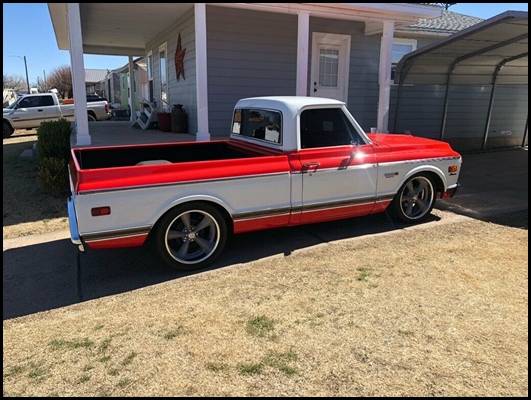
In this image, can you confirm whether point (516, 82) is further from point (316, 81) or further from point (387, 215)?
point (387, 215)

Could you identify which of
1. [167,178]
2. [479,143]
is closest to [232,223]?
[167,178]

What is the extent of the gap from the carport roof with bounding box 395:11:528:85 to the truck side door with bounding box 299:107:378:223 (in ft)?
17.4

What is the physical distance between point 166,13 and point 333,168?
23.0ft

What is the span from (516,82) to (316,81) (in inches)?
292

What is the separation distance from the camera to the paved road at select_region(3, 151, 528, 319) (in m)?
4.07

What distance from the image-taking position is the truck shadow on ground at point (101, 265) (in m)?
4.03

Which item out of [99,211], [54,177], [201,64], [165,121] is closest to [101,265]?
[99,211]

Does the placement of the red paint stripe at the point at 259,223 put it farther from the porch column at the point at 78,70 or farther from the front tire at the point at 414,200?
the porch column at the point at 78,70

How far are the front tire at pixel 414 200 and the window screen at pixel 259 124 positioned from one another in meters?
1.85

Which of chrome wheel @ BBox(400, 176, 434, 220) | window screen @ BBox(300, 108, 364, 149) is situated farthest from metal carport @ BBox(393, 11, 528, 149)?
window screen @ BBox(300, 108, 364, 149)

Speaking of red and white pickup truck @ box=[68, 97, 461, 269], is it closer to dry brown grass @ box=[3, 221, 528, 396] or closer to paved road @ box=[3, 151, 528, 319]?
paved road @ box=[3, 151, 528, 319]

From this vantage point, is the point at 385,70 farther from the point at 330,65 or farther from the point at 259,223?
the point at 259,223

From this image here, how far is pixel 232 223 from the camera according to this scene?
455cm

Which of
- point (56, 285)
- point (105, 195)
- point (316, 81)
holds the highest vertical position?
point (316, 81)
